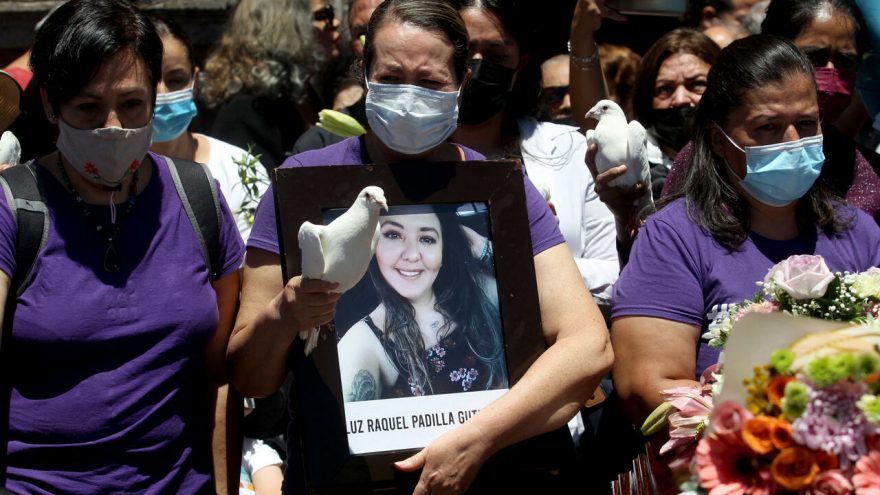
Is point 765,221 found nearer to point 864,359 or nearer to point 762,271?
point 762,271

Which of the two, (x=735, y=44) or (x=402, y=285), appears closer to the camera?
(x=402, y=285)

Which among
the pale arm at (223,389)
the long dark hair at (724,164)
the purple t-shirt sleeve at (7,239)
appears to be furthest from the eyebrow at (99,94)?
the long dark hair at (724,164)

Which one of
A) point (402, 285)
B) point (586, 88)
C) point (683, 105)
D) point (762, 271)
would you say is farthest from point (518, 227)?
point (683, 105)

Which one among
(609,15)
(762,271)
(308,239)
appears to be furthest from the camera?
(609,15)

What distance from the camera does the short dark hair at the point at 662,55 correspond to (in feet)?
17.5

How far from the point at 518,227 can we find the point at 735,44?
112 centimetres

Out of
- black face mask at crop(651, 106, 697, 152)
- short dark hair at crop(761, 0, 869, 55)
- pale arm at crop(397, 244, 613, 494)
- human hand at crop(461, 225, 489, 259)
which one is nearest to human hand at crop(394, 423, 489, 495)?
pale arm at crop(397, 244, 613, 494)

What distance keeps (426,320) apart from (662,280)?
785 mm

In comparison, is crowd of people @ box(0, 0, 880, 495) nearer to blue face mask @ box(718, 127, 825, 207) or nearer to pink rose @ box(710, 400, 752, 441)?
blue face mask @ box(718, 127, 825, 207)

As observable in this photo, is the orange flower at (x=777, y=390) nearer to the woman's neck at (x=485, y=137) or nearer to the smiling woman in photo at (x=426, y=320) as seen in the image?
the smiling woman in photo at (x=426, y=320)

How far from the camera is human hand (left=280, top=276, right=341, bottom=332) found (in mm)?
2961

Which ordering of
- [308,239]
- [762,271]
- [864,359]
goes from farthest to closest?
[762,271] < [308,239] < [864,359]

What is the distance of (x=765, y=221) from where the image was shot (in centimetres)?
384

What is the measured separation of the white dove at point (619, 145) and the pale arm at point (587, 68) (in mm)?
639
